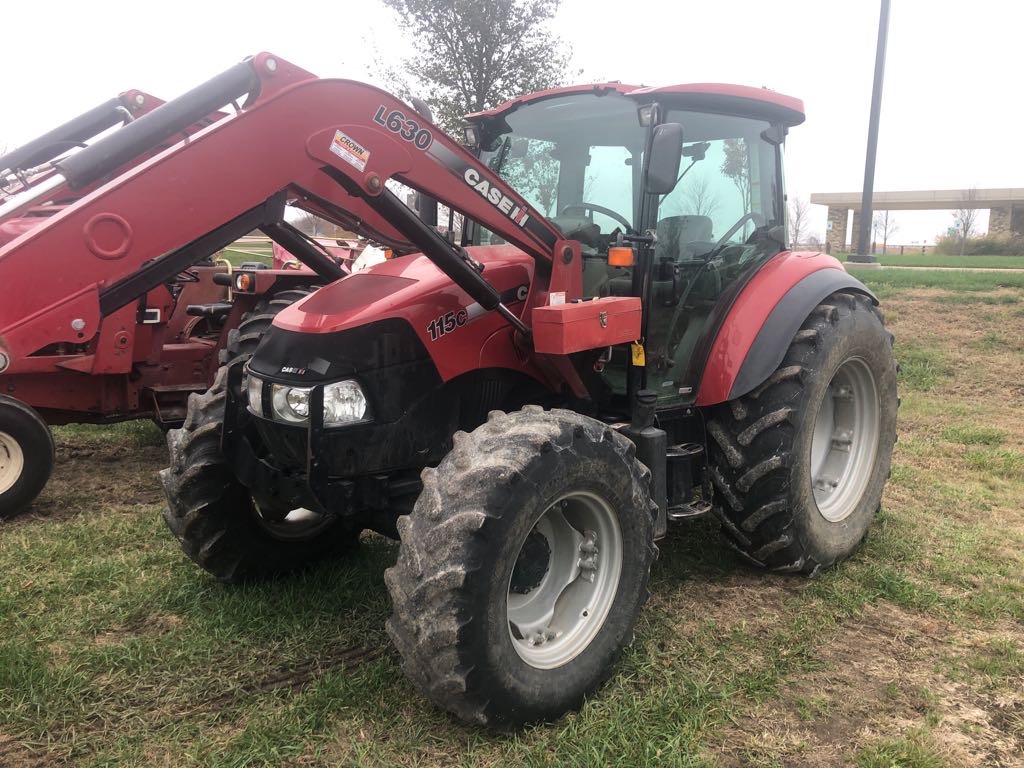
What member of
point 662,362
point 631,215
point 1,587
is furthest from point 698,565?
point 1,587

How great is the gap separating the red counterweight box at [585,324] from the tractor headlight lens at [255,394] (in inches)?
43.0

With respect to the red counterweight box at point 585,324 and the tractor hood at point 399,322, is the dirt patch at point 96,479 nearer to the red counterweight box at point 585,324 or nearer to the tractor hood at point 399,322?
the tractor hood at point 399,322

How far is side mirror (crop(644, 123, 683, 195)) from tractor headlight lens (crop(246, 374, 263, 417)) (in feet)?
5.76

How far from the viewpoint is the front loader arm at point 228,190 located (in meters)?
2.08

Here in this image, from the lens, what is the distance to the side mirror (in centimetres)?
309

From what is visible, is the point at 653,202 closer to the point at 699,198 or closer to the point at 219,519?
the point at 699,198

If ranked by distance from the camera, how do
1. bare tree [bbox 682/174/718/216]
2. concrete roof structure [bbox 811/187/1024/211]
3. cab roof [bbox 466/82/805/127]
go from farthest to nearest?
concrete roof structure [bbox 811/187/1024/211] → bare tree [bbox 682/174/718/216] → cab roof [bbox 466/82/805/127]

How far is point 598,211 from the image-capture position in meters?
3.68

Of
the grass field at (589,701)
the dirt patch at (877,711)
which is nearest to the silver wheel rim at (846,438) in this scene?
the grass field at (589,701)

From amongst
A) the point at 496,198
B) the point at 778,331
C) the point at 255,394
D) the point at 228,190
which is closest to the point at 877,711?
the point at 778,331

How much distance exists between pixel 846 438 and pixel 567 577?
7.25 ft

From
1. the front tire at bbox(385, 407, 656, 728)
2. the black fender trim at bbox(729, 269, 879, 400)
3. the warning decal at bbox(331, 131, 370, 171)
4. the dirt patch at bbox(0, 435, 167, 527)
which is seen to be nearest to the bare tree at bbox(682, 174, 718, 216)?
the black fender trim at bbox(729, 269, 879, 400)

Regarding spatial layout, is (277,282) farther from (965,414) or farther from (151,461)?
(965,414)

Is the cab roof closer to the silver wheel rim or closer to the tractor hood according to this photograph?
the tractor hood
